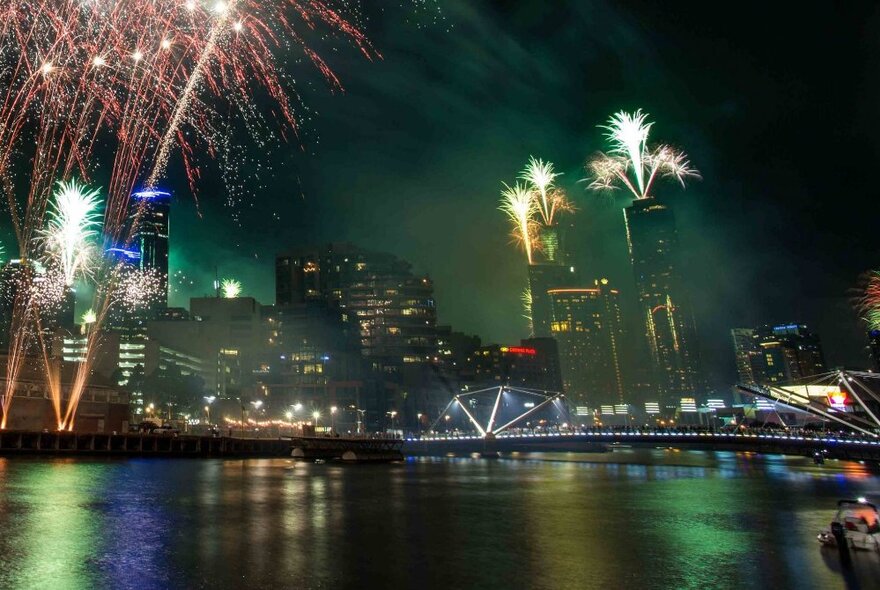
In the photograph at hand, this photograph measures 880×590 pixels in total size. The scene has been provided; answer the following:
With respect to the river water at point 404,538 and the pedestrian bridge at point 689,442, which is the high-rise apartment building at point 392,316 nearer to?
the pedestrian bridge at point 689,442

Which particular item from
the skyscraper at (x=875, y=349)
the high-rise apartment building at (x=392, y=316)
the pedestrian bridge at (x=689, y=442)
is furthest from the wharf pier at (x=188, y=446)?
the skyscraper at (x=875, y=349)

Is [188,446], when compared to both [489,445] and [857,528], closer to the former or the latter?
[489,445]

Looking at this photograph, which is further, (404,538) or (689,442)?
(689,442)

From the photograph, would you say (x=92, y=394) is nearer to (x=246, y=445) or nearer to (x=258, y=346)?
(x=246, y=445)

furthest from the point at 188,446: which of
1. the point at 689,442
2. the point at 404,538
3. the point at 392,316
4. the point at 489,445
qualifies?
the point at 392,316

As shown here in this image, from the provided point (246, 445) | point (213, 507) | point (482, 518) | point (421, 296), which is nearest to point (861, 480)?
point (482, 518)

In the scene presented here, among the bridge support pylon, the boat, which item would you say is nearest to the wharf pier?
the bridge support pylon

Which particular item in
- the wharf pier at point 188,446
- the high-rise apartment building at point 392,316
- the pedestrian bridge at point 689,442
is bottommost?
the pedestrian bridge at point 689,442
